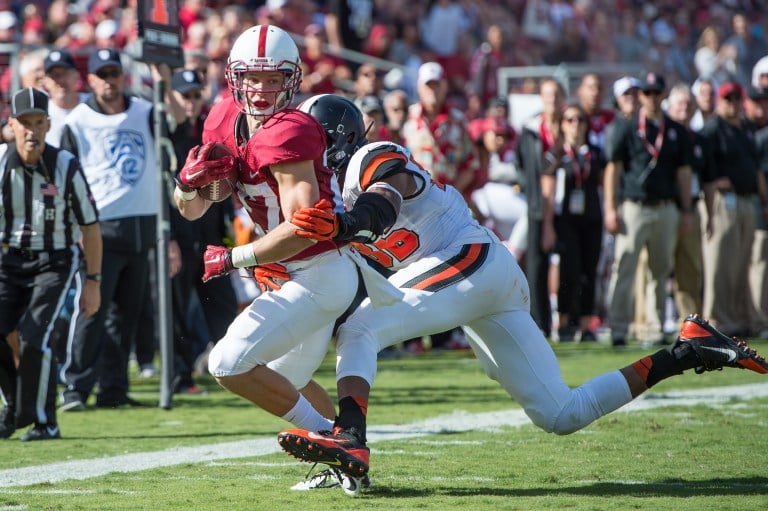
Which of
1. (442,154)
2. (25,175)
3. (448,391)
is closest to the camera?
(25,175)

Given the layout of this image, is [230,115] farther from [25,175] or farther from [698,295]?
[698,295]

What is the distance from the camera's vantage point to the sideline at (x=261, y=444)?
5.36 m

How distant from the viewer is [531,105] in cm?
1343

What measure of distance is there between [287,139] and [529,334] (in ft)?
4.26

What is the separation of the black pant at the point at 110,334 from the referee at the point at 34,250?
93 centimetres

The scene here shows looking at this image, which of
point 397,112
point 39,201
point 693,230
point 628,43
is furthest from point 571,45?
point 39,201

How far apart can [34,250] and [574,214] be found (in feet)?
19.1

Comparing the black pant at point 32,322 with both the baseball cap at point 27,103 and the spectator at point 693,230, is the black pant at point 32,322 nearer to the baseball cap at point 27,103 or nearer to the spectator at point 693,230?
the baseball cap at point 27,103

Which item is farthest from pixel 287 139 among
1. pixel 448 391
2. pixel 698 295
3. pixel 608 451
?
pixel 698 295

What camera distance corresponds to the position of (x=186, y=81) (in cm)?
859

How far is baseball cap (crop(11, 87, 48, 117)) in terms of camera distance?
6555mm

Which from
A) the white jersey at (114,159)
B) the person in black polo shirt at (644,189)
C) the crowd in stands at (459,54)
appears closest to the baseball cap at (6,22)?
the crowd in stands at (459,54)

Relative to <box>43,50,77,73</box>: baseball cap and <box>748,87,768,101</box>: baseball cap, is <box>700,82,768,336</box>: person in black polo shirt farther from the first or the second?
<box>43,50,77,73</box>: baseball cap

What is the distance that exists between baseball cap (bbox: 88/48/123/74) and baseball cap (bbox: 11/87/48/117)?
1.33m
